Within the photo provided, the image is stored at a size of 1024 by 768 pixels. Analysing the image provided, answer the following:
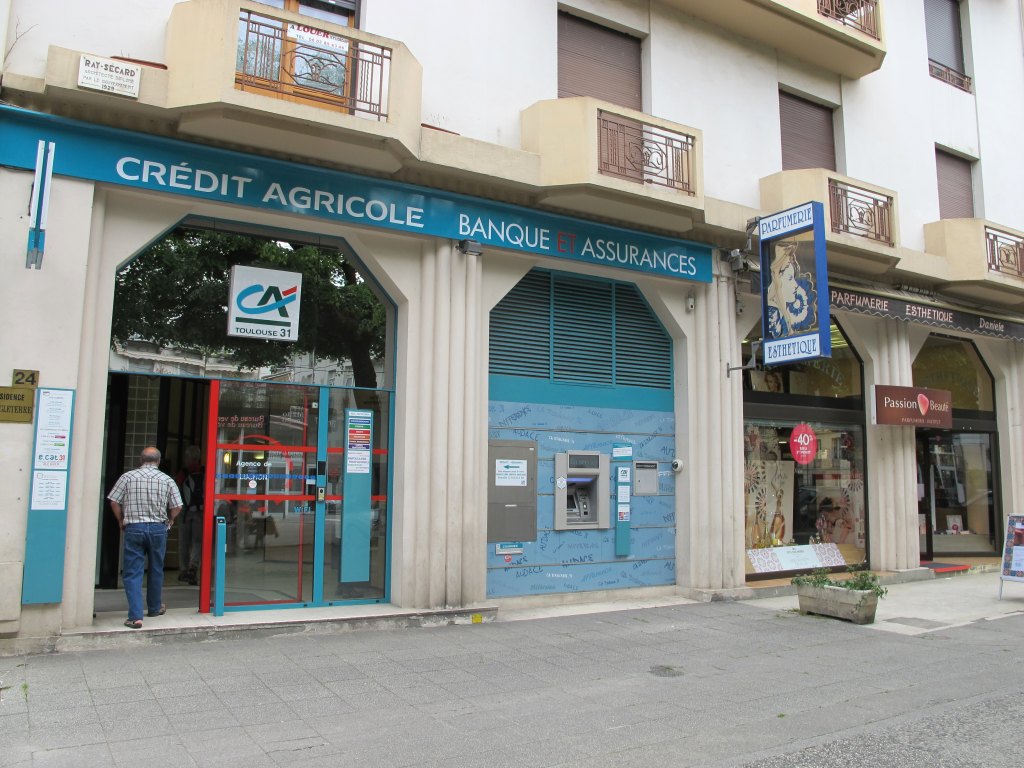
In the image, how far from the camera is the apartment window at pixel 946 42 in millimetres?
15891

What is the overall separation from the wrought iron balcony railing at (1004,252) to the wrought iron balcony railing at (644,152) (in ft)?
23.7

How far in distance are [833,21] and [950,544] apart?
9998 mm

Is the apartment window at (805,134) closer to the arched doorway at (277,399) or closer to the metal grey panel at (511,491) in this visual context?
the metal grey panel at (511,491)

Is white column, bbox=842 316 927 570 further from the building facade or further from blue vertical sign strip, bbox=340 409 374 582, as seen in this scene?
blue vertical sign strip, bbox=340 409 374 582

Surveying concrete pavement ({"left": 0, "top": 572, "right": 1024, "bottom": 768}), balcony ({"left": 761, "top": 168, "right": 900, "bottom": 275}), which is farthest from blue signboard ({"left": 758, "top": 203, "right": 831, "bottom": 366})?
concrete pavement ({"left": 0, "top": 572, "right": 1024, "bottom": 768})

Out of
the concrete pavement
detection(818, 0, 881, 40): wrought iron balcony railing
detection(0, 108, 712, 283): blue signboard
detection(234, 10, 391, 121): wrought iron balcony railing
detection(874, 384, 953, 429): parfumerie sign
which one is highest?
detection(818, 0, 881, 40): wrought iron balcony railing

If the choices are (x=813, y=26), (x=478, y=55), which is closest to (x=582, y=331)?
(x=478, y=55)

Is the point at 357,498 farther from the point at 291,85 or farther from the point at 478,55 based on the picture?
the point at 478,55

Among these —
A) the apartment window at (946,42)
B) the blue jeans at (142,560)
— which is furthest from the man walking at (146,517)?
the apartment window at (946,42)

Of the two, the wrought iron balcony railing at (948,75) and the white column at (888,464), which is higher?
the wrought iron balcony railing at (948,75)

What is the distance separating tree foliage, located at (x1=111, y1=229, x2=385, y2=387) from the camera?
8414 millimetres

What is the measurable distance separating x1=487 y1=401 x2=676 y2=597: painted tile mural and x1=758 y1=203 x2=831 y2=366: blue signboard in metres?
1.90

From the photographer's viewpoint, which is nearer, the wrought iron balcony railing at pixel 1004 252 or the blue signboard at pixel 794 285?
the blue signboard at pixel 794 285

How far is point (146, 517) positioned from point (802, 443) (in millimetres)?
9343
